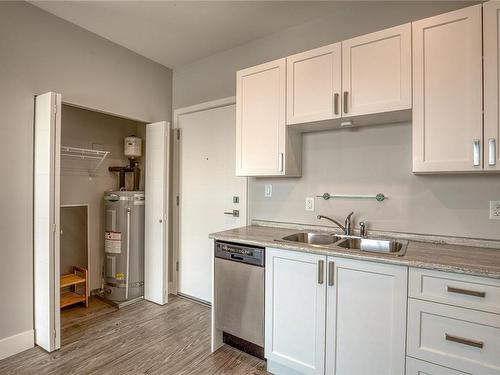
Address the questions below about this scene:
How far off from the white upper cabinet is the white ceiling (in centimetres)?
48

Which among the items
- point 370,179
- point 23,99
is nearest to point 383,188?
point 370,179

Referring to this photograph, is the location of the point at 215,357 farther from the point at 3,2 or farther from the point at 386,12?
the point at 3,2

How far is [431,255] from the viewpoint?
4.89 ft

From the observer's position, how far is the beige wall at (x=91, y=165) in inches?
118

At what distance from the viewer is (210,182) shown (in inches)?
118

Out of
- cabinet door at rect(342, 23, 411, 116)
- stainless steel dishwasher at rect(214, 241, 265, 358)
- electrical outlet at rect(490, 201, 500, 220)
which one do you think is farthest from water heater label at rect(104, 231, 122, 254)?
electrical outlet at rect(490, 201, 500, 220)

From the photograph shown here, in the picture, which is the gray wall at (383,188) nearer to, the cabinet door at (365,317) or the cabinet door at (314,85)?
the cabinet door at (314,85)

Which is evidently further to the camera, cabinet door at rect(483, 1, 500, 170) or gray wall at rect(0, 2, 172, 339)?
gray wall at rect(0, 2, 172, 339)

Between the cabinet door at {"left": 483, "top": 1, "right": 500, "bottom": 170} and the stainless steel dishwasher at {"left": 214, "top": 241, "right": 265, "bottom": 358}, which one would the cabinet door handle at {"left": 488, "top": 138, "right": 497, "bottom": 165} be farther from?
the stainless steel dishwasher at {"left": 214, "top": 241, "right": 265, "bottom": 358}

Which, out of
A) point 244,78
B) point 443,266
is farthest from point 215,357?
point 244,78

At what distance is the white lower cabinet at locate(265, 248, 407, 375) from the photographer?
1441 millimetres

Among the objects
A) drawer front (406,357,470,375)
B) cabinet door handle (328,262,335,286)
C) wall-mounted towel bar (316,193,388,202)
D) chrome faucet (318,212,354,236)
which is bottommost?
drawer front (406,357,470,375)

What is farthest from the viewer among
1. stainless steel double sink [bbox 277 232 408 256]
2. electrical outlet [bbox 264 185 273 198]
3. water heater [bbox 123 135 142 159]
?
water heater [bbox 123 135 142 159]

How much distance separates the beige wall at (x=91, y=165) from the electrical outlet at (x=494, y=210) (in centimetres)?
356
